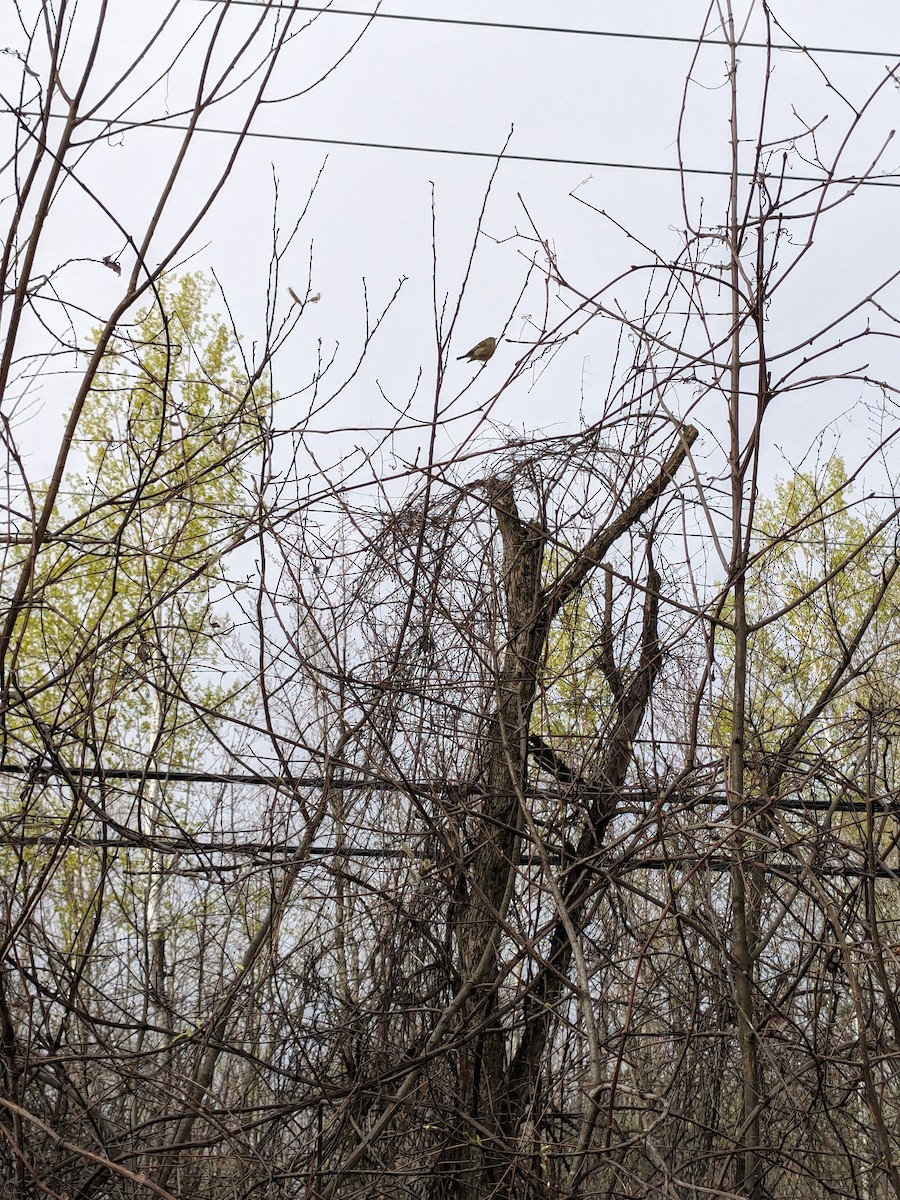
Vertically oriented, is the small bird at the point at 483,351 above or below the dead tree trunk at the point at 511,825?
above

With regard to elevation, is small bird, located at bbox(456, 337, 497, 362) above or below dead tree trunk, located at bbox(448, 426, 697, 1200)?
above

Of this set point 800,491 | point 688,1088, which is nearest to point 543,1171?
point 688,1088

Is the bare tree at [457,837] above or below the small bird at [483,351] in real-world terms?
below

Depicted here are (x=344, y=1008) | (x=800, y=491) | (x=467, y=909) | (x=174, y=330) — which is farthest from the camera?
(x=800, y=491)

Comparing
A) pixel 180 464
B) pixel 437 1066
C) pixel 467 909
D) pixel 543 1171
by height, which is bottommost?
pixel 543 1171

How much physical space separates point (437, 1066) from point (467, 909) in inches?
17.9

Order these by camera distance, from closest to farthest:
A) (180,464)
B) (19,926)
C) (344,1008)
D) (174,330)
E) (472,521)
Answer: (19,926) < (180,464) < (344,1008) < (472,521) < (174,330)

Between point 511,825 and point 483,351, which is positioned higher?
point 483,351

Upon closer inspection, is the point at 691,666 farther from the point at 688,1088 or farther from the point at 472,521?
the point at 688,1088

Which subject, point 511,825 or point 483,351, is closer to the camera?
point 483,351

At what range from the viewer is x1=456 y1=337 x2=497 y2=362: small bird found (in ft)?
9.19

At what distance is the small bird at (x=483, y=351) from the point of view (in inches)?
110

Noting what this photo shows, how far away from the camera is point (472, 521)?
3.29 metres

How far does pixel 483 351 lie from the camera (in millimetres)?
2836
